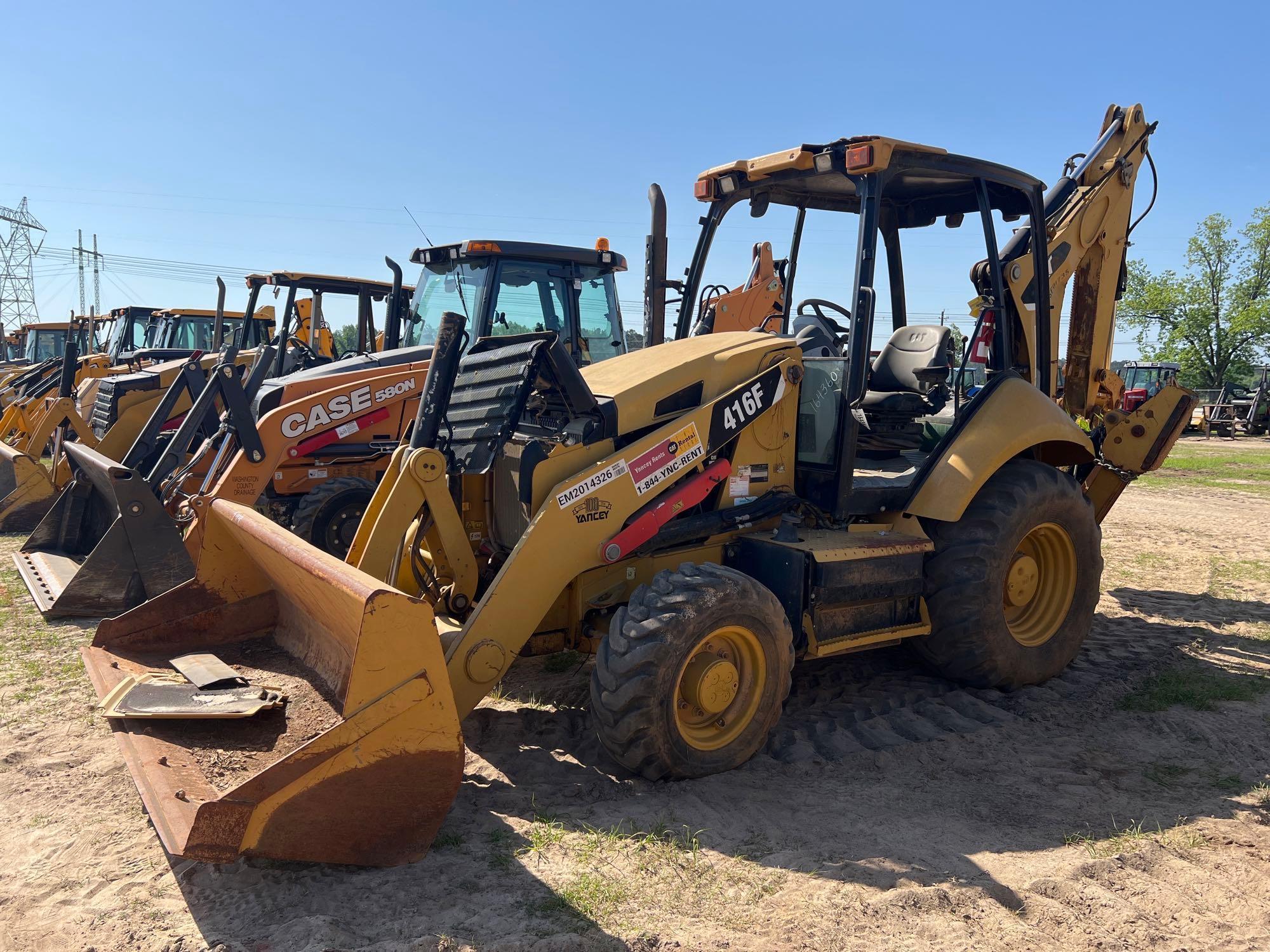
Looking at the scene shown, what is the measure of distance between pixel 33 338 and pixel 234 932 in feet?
86.8

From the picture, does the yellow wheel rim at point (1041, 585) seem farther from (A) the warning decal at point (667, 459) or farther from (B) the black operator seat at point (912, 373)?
(A) the warning decal at point (667, 459)

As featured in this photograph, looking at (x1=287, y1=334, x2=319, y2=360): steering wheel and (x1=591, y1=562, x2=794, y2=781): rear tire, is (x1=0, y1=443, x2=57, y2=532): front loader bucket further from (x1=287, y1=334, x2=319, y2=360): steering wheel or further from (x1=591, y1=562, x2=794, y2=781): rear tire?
(x1=591, y1=562, x2=794, y2=781): rear tire

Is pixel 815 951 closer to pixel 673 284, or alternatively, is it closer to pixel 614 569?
pixel 614 569

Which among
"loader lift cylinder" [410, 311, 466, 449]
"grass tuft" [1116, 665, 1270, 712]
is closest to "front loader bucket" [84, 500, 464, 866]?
"loader lift cylinder" [410, 311, 466, 449]

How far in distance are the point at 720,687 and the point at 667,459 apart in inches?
40.0

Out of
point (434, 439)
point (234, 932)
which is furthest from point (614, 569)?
point (234, 932)

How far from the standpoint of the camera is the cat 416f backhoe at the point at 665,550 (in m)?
3.03

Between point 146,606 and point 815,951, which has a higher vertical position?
point 146,606

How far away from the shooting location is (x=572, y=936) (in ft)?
9.12

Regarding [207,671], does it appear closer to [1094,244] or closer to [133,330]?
[1094,244]

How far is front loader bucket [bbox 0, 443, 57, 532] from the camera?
376 inches

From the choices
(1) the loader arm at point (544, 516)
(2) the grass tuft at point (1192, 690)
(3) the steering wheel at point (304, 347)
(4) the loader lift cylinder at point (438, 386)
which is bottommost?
(2) the grass tuft at point (1192, 690)

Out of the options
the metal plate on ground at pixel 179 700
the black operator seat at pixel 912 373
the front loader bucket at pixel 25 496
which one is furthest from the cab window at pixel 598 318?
the front loader bucket at pixel 25 496

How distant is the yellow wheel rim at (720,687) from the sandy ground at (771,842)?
212 millimetres
